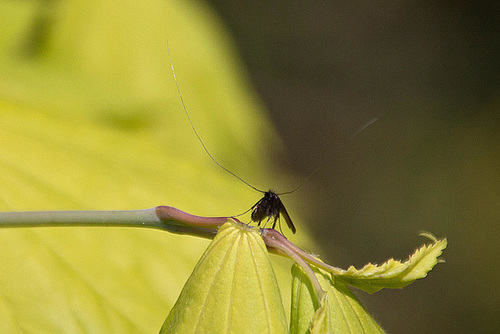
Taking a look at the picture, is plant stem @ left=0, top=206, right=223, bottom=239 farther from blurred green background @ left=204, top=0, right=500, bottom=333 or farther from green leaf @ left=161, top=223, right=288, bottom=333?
blurred green background @ left=204, top=0, right=500, bottom=333

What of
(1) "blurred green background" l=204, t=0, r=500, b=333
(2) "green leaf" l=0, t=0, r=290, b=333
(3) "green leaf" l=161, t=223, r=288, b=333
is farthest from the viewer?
(1) "blurred green background" l=204, t=0, r=500, b=333

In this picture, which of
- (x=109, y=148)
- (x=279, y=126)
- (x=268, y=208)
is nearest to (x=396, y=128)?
(x=279, y=126)

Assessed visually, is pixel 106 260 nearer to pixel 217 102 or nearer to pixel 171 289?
pixel 171 289

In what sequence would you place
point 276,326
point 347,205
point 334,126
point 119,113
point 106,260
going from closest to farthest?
point 276,326
point 106,260
point 119,113
point 347,205
point 334,126

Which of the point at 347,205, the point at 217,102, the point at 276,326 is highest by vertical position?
the point at 347,205

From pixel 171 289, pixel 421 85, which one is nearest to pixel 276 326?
pixel 171 289

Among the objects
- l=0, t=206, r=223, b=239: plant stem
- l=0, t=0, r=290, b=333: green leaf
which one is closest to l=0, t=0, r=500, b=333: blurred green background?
l=0, t=0, r=290, b=333: green leaf
